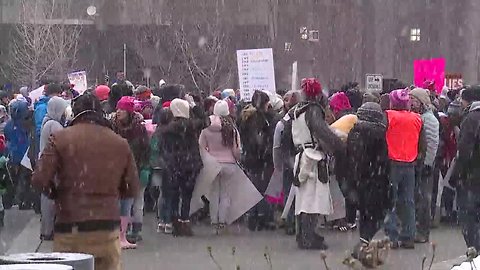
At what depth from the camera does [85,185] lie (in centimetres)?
692

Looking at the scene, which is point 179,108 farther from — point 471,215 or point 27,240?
point 471,215

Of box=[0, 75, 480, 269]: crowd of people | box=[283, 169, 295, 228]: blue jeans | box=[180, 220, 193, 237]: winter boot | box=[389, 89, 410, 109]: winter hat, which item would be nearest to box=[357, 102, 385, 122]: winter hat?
box=[0, 75, 480, 269]: crowd of people

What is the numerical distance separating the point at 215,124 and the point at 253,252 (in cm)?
213

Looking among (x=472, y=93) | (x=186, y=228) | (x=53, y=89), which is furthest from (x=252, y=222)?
(x=472, y=93)

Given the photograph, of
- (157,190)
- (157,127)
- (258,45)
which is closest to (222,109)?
(157,127)

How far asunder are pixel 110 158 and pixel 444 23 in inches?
1940

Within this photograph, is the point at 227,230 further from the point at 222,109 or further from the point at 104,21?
the point at 104,21

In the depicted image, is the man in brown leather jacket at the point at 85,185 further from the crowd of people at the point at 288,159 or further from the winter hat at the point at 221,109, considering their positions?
the winter hat at the point at 221,109

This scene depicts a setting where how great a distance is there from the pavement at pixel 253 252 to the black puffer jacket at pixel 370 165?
62 cm

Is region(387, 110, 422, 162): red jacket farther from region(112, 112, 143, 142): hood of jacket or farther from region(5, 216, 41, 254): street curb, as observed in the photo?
region(5, 216, 41, 254): street curb

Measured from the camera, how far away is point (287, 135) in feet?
41.5

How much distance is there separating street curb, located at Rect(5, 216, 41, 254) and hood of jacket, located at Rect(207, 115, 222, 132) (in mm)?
2635

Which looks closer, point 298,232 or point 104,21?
point 298,232

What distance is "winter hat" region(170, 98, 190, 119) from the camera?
41.7 feet
